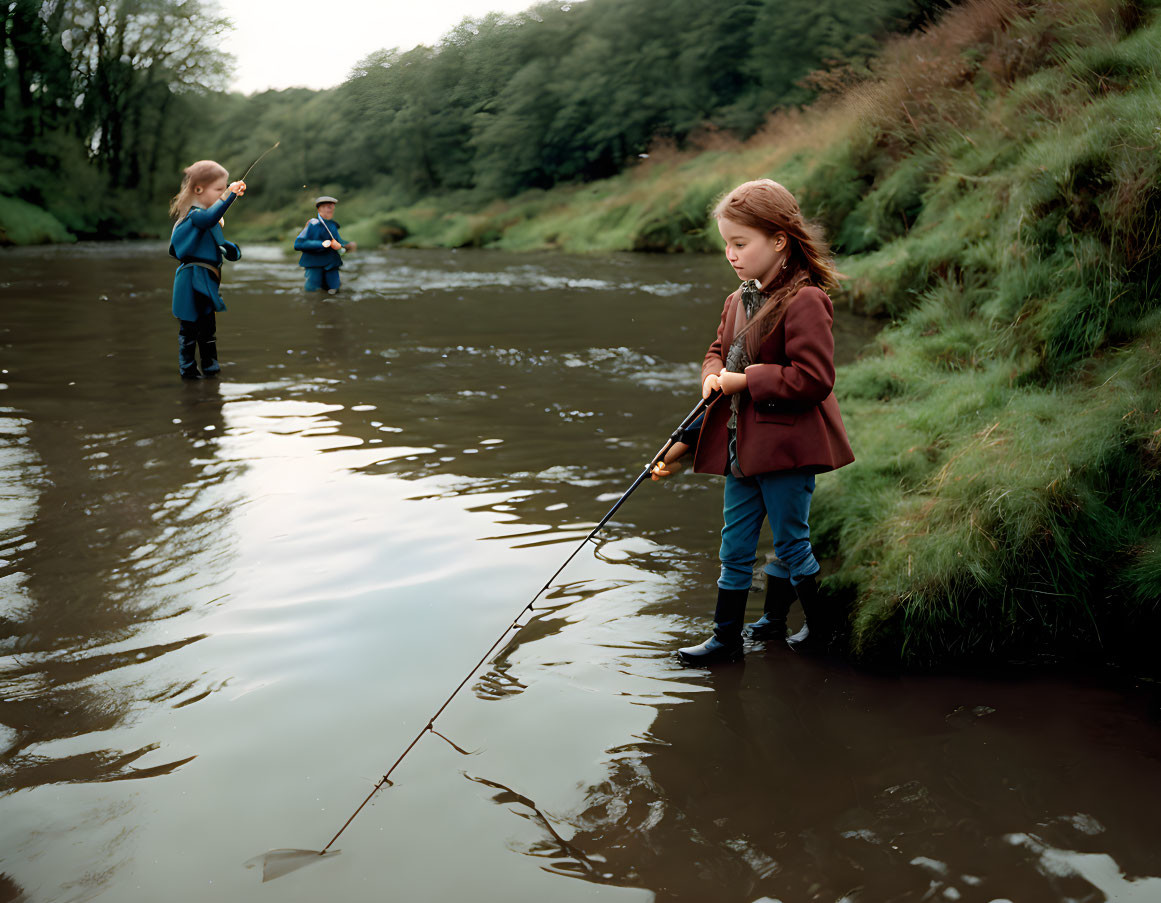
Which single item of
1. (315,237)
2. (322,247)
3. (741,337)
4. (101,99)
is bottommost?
(741,337)

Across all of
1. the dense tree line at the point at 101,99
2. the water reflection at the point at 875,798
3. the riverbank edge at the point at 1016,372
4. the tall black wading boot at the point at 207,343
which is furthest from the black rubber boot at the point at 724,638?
the dense tree line at the point at 101,99

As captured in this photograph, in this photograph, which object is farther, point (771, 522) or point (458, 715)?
point (771, 522)

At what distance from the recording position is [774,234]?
10.9ft

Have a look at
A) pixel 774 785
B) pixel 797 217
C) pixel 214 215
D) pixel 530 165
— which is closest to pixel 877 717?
pixel 774 785

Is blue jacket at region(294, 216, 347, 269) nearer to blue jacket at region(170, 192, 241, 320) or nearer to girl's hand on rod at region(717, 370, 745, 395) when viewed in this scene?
blue jacket at region(170, 192, 241, 320)

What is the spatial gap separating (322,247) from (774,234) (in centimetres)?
1065

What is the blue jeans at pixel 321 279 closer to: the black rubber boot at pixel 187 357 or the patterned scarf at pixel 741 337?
the black rubber boot at pixel 187 357

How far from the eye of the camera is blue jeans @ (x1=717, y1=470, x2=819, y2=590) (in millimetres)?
3391

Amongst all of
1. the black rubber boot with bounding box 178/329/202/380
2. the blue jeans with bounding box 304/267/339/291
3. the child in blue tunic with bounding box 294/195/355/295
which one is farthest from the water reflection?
Answer: the blue jeans with bounding box 304/267/339/291

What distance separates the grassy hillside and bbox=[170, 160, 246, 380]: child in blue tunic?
5173 mm

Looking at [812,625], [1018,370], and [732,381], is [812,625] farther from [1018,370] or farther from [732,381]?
[1018,370]

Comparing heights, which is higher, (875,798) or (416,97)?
(416,97)

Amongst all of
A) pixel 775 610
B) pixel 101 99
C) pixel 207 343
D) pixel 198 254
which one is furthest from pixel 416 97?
pixel 101 99

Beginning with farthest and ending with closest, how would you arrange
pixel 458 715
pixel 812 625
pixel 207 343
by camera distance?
pixel 207 343 → pixel 812 625 → pixel 458 715
